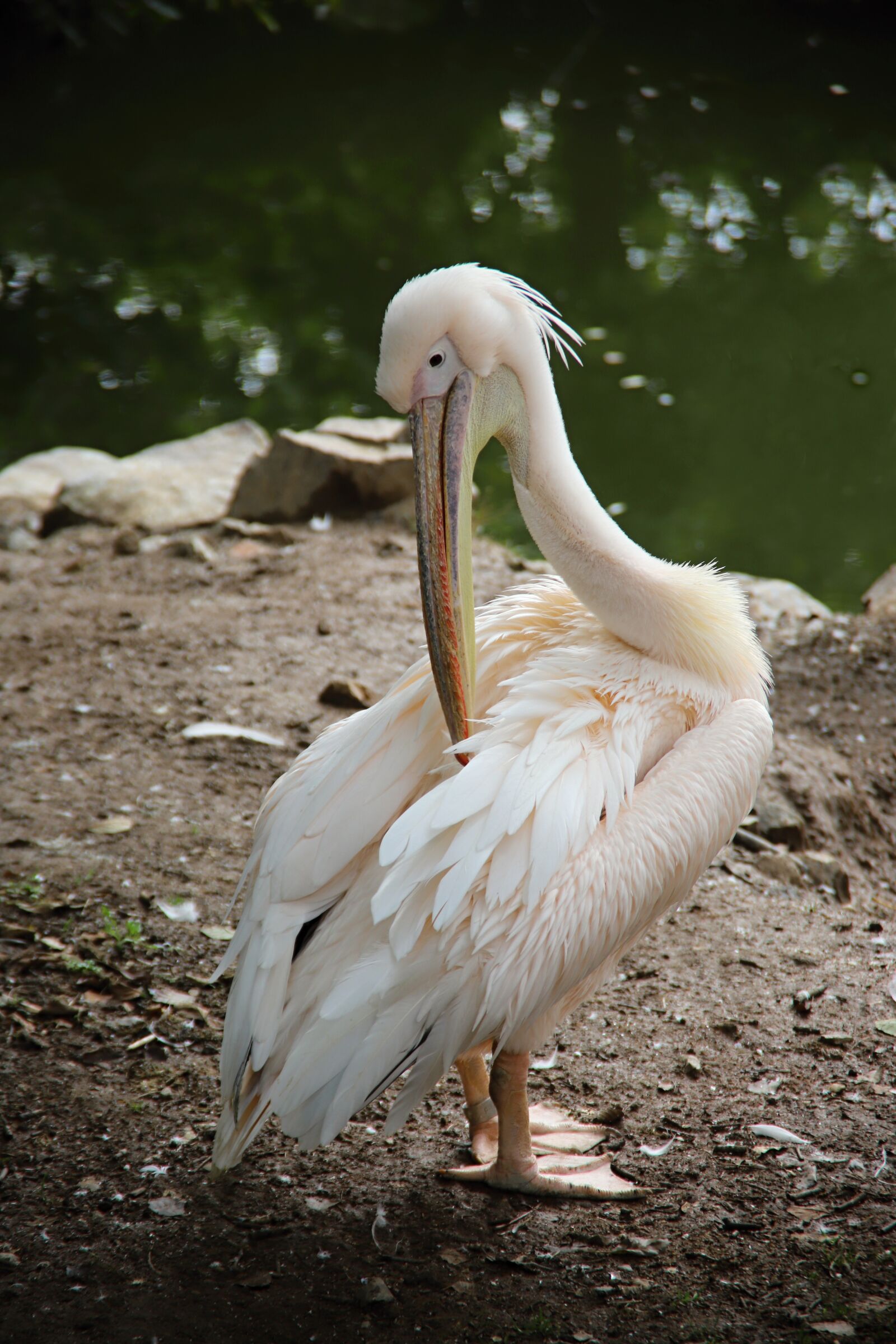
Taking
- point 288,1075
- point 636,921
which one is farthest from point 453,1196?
point 636,921

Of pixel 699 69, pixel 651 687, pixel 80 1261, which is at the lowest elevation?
pixel 80 1261

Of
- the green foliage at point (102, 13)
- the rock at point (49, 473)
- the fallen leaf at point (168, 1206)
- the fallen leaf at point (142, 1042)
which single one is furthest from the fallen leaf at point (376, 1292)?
the green foliage at point (102, 13)

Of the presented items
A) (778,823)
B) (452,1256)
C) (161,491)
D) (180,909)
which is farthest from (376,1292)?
(161,491)

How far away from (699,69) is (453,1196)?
15.1 meters

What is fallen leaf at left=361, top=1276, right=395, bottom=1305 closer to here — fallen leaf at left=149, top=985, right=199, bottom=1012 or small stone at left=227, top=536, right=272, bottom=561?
fallen leaf at left=149, top=985, right=199, bottom=1012

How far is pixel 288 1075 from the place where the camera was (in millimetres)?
2182

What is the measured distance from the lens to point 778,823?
3.78 metres

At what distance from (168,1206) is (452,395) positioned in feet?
5.74

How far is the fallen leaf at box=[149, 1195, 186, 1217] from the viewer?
94.7 inches

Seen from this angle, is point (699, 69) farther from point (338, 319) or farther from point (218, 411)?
point (218, 411)

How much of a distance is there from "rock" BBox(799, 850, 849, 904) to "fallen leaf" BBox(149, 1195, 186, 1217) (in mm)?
2114

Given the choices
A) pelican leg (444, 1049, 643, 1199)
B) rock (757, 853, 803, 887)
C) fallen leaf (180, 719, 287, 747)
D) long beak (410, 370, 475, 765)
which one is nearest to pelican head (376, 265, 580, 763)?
long beak (410, 370, 475, 765)

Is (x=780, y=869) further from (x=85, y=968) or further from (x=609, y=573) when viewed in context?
(x=85, y=968)

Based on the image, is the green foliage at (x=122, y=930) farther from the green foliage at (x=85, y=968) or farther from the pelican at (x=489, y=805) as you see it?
the pelican at (x=489, y=805)
